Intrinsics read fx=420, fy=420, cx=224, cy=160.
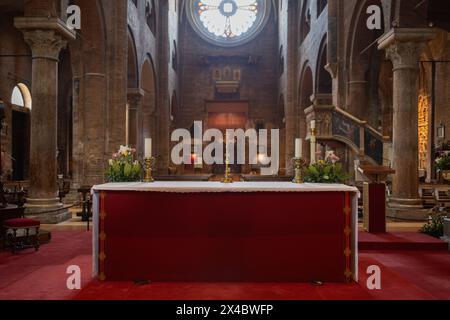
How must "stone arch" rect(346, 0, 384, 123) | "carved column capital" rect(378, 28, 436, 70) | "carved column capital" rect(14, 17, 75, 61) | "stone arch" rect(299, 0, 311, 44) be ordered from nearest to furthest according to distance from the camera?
"carved column capital" rect(14, 17, 75, 61), "carved column capital" rect(378, 28, 436, 70), "stone arch" rect(346, 0, 384, 123), "stone arch" rect(299, 0, 311, 44)

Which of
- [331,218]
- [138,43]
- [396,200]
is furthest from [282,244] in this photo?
[138,43]

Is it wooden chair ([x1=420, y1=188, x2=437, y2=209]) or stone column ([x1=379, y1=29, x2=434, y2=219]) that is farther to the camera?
wooden chair ([x1=420, y1=188, x2=437, y2=209])

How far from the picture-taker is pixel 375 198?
7.28 meters

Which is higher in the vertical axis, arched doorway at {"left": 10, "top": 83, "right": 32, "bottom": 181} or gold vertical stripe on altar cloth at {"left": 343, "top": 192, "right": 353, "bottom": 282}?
arched doorway at {"left": 10, "top": 83, "right": 32, "bottom": 181}

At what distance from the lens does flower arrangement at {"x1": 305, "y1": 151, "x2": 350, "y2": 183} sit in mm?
5391

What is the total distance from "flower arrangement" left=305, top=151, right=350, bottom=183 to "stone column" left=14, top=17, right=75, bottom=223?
5740 millimetres

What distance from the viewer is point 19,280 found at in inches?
189

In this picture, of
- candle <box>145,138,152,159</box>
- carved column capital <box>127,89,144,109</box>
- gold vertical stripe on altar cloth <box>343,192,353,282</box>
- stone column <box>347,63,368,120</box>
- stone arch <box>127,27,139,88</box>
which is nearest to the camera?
gold vertical stripe on altar cloth <box>343,192,353,282</box>

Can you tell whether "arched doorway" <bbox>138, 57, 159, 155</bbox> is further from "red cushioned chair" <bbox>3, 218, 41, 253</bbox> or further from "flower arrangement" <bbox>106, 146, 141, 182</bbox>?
"flower arrangement" <bbox>106, 146, 141, 182</bbox>

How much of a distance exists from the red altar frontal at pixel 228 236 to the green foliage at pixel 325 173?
63 cm

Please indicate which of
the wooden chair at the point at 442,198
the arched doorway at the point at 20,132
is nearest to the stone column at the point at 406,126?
the wooden chair at the point at 442,198

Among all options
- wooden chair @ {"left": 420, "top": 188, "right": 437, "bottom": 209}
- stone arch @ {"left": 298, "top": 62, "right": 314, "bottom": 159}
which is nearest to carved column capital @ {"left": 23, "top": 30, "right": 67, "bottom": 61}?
wooden chair @ {"left": 420, "top": 188, "right": 437, "bottom": 209}

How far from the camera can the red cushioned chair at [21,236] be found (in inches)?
245

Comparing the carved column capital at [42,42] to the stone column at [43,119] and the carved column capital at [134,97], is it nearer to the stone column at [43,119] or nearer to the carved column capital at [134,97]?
the stone column at [43,119]
